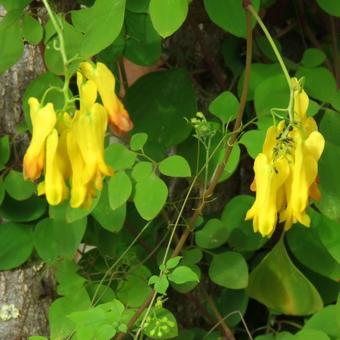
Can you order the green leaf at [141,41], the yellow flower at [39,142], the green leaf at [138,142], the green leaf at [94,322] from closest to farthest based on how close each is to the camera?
1. the yellow flower at [39,142]
2. the green leaf at [94,322]
3. the green leaf at [138,142]
4. the green leaf at [141,41]

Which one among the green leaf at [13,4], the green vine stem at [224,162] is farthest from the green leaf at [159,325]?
the green leaf at [13,4]

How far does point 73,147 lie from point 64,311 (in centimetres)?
39

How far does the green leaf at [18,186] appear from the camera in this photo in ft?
4.08

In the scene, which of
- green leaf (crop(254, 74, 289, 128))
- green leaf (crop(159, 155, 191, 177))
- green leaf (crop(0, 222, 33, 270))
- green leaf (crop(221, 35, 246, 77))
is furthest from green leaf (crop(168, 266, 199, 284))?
green leaf (crop(221, 35, 246, 77))

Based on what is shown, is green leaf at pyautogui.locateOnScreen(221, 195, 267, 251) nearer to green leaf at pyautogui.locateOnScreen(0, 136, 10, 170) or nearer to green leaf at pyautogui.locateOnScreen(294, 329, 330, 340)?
green leaf at pyautogui.locateOnScreen(294, 329, 330, 340)

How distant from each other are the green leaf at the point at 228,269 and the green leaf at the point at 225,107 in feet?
0.70

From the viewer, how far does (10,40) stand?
1.11m

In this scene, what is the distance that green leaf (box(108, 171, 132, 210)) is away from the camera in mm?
1033

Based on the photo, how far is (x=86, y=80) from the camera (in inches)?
36.1

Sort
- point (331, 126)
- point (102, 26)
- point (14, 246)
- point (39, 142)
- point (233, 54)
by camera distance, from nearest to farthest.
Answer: point (39, 142)
point (102, 26)
point (331, 126)
point (14, 246)
point (233, 54)

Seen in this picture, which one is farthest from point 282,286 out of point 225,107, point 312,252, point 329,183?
point 225,107

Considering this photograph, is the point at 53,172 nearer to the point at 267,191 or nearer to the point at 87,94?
the point at 87,94

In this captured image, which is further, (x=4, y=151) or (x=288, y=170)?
(x=4, y=151)

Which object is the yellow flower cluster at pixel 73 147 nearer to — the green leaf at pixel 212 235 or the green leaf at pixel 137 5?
the green leaf at pixel 137 5
